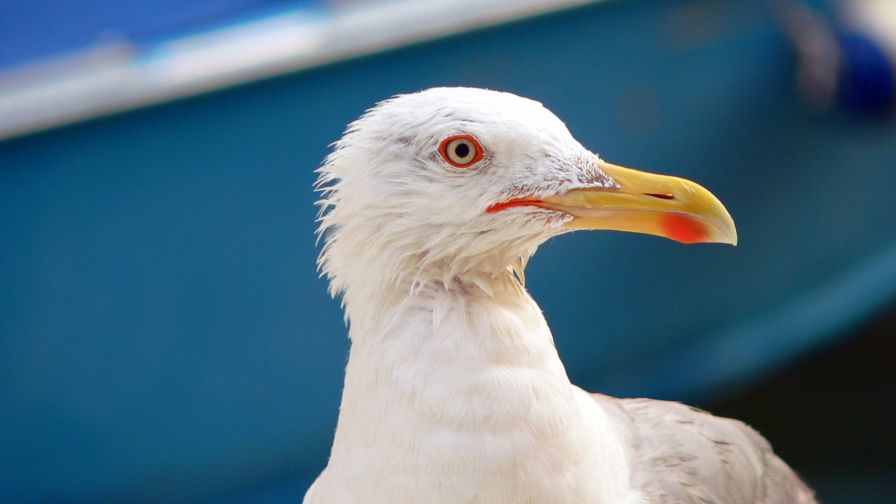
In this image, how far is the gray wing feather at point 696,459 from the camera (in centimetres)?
183


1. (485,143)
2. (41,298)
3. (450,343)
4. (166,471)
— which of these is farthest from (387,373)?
(166,471)

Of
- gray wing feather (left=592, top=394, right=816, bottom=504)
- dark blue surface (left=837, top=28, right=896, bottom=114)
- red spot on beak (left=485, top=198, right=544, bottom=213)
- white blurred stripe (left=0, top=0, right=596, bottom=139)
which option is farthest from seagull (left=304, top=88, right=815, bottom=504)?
dark blue surface (left=837, top=28, right=896, bottom=114)

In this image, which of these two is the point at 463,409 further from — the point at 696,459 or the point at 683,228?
the point at 696,459

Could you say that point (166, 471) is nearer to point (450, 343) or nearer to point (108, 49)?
point (108, 49)

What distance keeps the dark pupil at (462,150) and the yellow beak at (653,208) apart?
130mm

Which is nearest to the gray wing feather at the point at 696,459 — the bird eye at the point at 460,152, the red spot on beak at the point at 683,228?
the red spot on beak at the point at 683,228

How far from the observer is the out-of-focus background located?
299cm

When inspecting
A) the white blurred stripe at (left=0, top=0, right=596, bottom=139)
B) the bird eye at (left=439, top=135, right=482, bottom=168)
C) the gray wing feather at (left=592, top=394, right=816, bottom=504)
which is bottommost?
the gray wing feather at (left=592, top=394, right=816, bottom=504)

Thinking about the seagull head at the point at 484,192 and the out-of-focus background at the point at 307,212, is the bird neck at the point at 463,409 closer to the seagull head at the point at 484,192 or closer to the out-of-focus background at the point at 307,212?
the seagull head at the point at 484,192

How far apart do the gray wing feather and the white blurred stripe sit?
135 centimetres

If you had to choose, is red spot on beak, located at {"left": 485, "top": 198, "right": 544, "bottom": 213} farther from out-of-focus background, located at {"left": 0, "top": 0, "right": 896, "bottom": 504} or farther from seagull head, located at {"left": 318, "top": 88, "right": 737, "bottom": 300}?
out-of-focus background, located at {"left": 0, "top": 0, "right": 896, "bottom": 504}

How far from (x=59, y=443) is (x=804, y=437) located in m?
2.48

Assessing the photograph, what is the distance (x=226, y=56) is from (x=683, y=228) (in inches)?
69.0

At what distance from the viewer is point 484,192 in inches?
62.6
